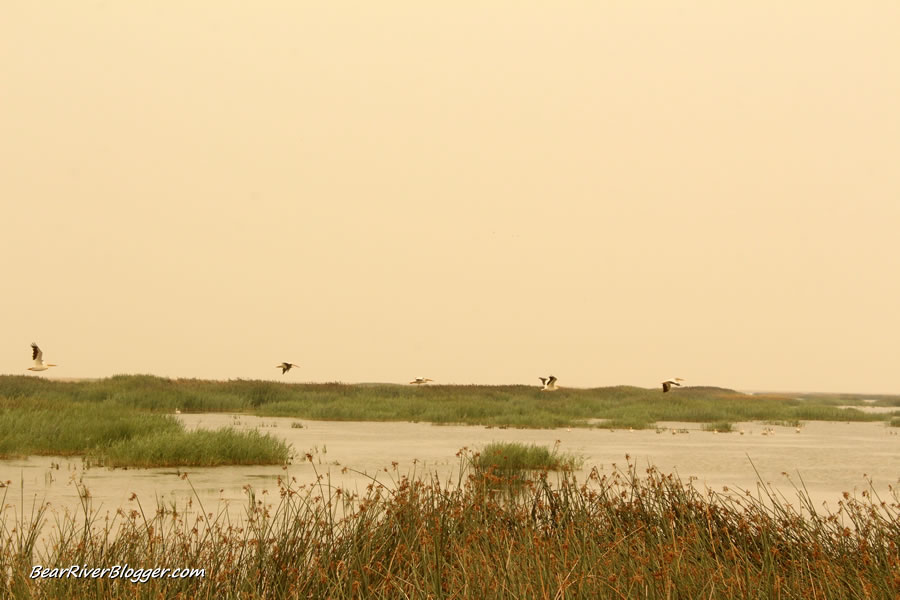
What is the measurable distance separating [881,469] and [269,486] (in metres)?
14.3

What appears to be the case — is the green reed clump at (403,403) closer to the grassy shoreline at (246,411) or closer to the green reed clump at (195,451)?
the grassy shoreline at (246,411)

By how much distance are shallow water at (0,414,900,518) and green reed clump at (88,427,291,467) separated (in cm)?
35

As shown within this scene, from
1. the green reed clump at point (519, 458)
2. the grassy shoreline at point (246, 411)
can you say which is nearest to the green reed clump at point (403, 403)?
the grassy shoreline at point (246, 411)

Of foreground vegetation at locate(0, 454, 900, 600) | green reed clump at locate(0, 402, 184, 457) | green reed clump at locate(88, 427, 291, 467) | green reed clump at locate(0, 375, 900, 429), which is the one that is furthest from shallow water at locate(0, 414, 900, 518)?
green reed clump at locate(0, 375, 900, 429)

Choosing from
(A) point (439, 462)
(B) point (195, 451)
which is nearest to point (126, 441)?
(B) point (195, 451)

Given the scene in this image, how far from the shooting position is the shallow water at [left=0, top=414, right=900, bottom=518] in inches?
461

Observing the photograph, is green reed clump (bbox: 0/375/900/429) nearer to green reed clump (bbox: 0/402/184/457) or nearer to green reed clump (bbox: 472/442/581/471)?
green reed clump (bbox: 0/402/184/457)

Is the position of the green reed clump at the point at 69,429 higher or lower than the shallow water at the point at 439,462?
higher

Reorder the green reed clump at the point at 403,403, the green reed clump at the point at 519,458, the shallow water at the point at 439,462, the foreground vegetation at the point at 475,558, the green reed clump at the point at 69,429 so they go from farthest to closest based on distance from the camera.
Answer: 1. the green reed clump at the point at 403,403
2. the green reed clump at the point at 69,429
3. the green reed clump at the point at 519,458
4. the shallow water at the point at 439,462
5. the foreground vegetation at the point at 475,558

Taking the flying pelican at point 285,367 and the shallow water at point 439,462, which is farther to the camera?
the flying pelican at point 285,367

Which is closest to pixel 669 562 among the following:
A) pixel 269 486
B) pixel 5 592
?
pixel 5 592

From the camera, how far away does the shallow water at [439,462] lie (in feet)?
38.4

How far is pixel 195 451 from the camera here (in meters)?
15.6

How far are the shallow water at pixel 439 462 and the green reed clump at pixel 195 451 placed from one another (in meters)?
0.35
